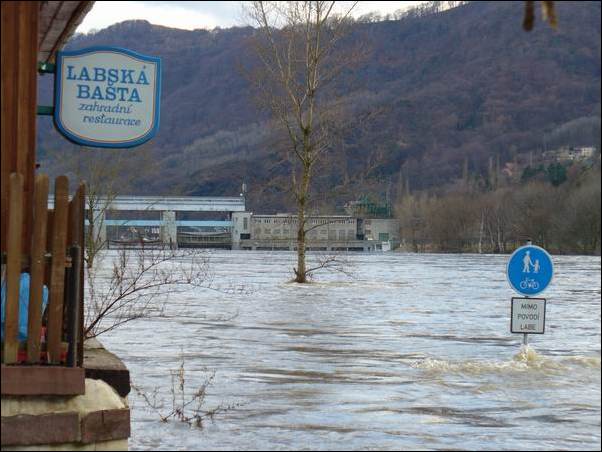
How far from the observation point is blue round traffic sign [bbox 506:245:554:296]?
16.0 m

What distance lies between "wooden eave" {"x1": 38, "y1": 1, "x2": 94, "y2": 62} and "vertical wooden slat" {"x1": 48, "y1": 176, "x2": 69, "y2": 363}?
116 centimetres

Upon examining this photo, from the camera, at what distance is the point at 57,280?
6.96m

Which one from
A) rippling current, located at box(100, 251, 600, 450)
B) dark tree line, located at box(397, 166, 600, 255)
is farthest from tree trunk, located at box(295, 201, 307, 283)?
dark tree line, located at box(397, 166, 600, 255)

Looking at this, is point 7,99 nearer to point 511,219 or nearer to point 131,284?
point 131,284

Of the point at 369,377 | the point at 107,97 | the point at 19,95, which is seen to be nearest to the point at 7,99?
the point at 19,95

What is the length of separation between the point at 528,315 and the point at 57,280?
34.9 ft

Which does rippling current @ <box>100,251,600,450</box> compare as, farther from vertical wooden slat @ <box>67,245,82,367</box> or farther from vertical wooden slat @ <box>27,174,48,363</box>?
vertical wooden slat @ <box>27,174,48,363</box>

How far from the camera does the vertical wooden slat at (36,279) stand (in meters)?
6.85

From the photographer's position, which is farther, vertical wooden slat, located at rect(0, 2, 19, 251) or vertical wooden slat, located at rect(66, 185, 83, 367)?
vertical wooden slat, located at rect(66, 185, 83, 367)

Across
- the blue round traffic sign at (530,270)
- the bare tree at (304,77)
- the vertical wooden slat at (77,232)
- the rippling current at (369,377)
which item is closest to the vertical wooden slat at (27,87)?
the vertical wooden slat at (77,232)

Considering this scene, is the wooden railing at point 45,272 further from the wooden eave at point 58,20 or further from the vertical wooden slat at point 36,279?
the wooden eave at point 58,20

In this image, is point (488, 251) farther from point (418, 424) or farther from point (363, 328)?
point (418, 424)

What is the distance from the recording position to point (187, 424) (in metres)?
10.9

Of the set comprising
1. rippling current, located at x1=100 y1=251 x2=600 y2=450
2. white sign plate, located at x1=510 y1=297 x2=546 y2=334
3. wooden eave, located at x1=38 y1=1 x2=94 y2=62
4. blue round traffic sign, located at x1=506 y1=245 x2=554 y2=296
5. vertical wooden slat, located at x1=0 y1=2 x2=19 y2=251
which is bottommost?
rippling current, located at x1=100 y1=251 x2=600 y2=450
